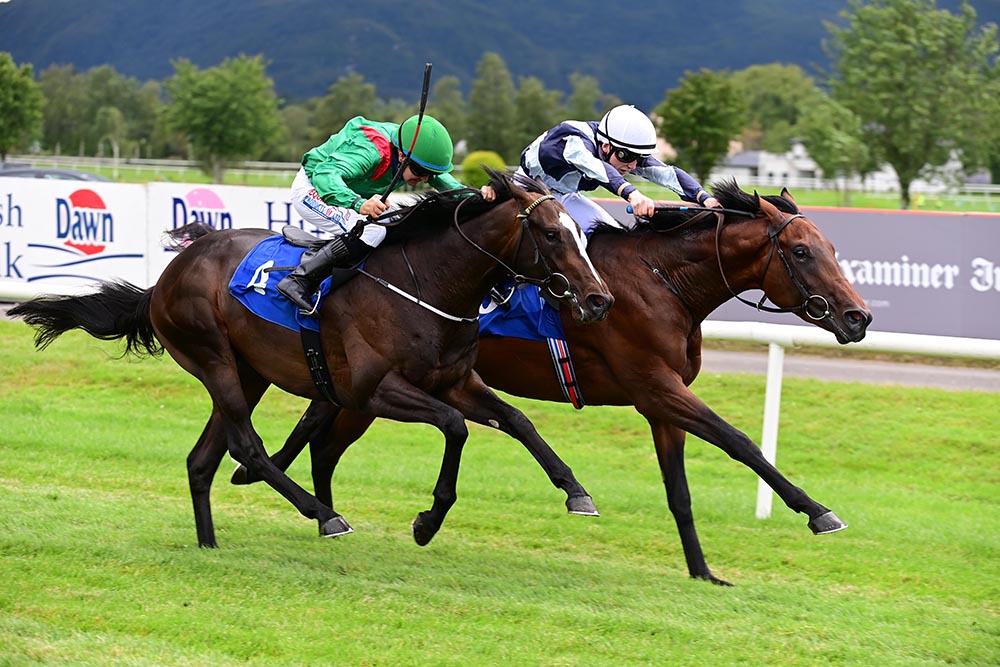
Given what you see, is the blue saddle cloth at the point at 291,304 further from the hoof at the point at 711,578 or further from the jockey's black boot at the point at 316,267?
the hoof at the point at 711,578

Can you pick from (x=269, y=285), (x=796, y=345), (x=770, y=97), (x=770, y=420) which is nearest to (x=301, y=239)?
(x=269, y=285)

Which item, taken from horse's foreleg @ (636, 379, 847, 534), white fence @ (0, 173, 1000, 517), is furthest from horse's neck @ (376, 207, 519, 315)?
white fence @ (0, 173, 1000, 517)

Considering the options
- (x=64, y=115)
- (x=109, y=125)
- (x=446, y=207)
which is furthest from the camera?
(x=64, y=115)

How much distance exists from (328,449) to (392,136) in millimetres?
1705

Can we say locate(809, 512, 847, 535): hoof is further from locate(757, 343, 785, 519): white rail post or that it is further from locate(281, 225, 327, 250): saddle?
locate(281, 225, 327, 250): saddle

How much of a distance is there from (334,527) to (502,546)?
1.11m

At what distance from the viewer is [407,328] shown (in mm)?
5320

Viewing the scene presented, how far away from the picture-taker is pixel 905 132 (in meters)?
24.2

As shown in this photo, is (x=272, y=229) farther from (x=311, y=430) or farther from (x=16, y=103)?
(x=16, y=103)

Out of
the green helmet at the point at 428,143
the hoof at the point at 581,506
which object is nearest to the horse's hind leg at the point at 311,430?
the green helmet at the point at 428,143

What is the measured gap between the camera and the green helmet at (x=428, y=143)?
5508mm

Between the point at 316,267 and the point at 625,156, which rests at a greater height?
the point at 625,156

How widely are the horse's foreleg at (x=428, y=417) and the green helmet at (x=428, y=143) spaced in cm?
99

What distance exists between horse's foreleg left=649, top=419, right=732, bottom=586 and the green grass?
0.16 metres
